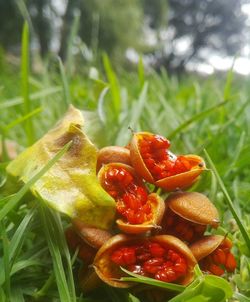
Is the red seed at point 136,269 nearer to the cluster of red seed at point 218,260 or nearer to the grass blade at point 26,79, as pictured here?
the cluster of red seed at point 218,260

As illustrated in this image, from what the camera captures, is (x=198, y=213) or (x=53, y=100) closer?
(x=198, y=213)

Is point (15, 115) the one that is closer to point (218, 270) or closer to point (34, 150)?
point (34, 150)

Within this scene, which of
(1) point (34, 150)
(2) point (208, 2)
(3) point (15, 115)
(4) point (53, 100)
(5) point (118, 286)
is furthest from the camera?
(2) point (208, 2)

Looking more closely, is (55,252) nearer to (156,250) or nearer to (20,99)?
(156,250)

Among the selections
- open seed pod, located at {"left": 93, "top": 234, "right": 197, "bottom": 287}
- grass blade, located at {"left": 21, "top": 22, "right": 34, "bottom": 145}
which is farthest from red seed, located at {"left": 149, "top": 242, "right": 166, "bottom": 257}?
grass blade, located at {"left": 21, "top": 22, "right": 34, "bottom": 145}

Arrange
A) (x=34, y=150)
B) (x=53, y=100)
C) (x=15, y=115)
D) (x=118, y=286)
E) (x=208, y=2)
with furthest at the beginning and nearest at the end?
(x=208, y=2) < (x=53, y=100) < (x=15, y=115) < (x=34, y=150) < (x=118, y=286)

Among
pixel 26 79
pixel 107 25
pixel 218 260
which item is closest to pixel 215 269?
pixel 218 260

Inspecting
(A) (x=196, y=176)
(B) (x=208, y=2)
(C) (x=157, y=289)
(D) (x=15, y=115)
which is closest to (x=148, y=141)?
(A) (x=196, y=176)
